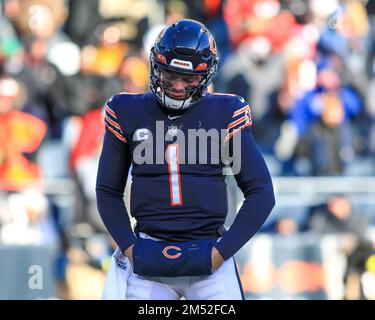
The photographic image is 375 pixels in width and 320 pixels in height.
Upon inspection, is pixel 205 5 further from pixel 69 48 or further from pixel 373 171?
pixel 373 171

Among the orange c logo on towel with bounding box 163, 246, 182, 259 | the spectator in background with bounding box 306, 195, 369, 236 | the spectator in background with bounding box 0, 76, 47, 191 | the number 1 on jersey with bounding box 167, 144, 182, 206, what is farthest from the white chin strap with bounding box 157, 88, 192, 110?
the spectator in background with bounding box 0, 76, 47, 191

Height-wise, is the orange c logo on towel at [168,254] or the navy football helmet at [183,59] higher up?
the navy football helmet at [183,59]

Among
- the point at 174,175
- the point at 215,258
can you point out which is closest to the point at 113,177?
the point at 174,175

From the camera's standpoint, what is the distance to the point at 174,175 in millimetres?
4379

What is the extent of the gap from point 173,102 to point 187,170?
0.33 m

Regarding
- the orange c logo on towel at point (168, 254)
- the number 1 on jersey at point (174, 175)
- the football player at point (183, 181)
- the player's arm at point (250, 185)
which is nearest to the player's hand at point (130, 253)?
the football player at point (183, 181)

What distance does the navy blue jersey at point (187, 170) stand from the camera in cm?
437

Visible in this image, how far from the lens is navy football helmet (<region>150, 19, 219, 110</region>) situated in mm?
4383

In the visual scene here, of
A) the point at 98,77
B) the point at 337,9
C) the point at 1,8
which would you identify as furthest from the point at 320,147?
the point at 1,8

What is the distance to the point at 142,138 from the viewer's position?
4.43 m

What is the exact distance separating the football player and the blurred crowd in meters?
4.15

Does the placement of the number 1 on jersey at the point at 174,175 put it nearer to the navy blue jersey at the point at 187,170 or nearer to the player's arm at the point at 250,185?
the navy blue jersey at the point at 187,170

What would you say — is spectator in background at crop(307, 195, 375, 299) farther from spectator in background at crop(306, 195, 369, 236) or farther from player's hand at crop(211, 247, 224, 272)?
player's hand at crop(211, 247, 224, 272)
